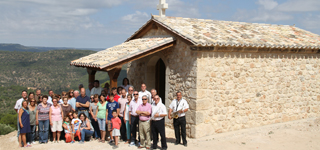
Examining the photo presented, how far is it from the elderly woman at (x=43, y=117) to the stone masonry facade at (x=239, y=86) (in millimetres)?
3639

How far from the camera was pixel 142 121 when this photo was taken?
22.8 ft

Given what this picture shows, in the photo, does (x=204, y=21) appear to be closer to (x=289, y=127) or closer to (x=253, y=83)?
(x=253, y=83)

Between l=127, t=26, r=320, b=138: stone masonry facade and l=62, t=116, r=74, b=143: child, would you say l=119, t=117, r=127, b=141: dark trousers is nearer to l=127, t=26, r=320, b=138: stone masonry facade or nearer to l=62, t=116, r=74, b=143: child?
l=62, t=116, r=74, b=143: child

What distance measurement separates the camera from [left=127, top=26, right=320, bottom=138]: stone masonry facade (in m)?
8.23

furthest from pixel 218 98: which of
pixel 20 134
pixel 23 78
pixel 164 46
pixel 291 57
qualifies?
pixel 23 78

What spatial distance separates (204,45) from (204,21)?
9.23ft

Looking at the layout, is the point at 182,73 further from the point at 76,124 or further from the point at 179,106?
the point at 76,124

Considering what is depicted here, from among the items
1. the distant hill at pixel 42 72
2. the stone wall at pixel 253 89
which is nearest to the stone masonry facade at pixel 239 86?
the stone wall at pixel 253 89

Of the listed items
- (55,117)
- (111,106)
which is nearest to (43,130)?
(55,117)

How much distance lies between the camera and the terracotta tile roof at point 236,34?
8383 millimetres

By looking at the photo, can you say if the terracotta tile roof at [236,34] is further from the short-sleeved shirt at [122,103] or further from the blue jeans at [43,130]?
the blue jeans at [43,130]

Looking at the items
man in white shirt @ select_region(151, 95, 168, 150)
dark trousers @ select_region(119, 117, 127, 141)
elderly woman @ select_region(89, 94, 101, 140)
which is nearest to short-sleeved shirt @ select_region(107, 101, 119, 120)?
dark trousers @ select_region(119, 117, 127, 141)

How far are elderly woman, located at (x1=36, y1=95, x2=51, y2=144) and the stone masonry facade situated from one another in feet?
11.9

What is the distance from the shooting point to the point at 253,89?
9039 millimetres
